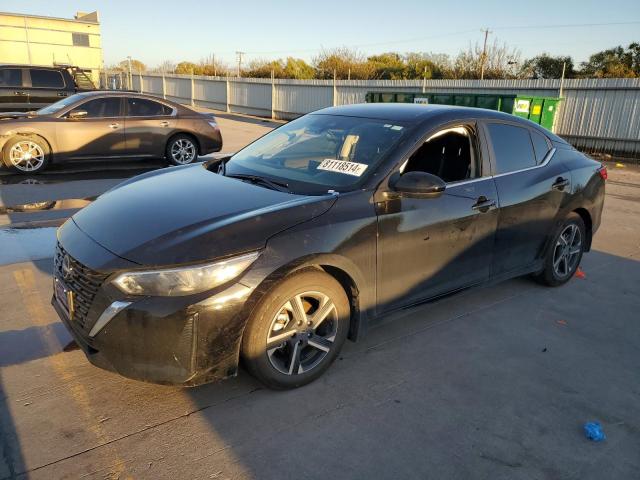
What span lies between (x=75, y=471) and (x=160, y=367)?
0.59 meters

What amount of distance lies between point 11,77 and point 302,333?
14452 mm

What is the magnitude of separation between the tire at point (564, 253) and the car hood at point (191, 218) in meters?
2.64

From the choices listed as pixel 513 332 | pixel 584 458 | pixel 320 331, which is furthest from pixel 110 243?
pixel 513 332

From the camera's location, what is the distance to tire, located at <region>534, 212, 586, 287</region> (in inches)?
187

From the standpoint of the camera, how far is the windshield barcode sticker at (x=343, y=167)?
11.3 feet

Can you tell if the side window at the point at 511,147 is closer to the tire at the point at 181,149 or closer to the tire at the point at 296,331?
the tire at the point at 296,331

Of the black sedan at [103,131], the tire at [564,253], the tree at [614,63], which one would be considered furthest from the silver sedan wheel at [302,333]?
the tree at [614,63]

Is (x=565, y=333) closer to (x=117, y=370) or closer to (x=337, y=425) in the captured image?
(x=337, y=425)

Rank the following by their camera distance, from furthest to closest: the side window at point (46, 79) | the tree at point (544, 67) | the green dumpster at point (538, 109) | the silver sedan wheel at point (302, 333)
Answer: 1. the tree at point (544, 67)
2. the green dumpster at point (538, 109)
3. the side window at point (46, 79)
4. the silver sedan wheel at point (302, 333)

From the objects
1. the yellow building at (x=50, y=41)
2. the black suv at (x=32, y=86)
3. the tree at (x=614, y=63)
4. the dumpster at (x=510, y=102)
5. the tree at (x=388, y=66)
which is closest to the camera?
the black suv at (x=32, y=86)

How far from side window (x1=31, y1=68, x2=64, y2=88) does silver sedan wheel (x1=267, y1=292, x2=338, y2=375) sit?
14.1 meters

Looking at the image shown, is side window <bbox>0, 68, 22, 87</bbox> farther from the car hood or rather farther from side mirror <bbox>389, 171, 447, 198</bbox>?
side mirror <bbox>389, 171, 447, 198</bbox>

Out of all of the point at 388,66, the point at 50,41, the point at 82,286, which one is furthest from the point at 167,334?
the point at 50,41

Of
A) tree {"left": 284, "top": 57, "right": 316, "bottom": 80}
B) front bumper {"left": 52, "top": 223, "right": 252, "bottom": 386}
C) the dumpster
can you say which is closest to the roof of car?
front bumper {"left": 52, "top": 223, "right": 252, "bottom": 386}
